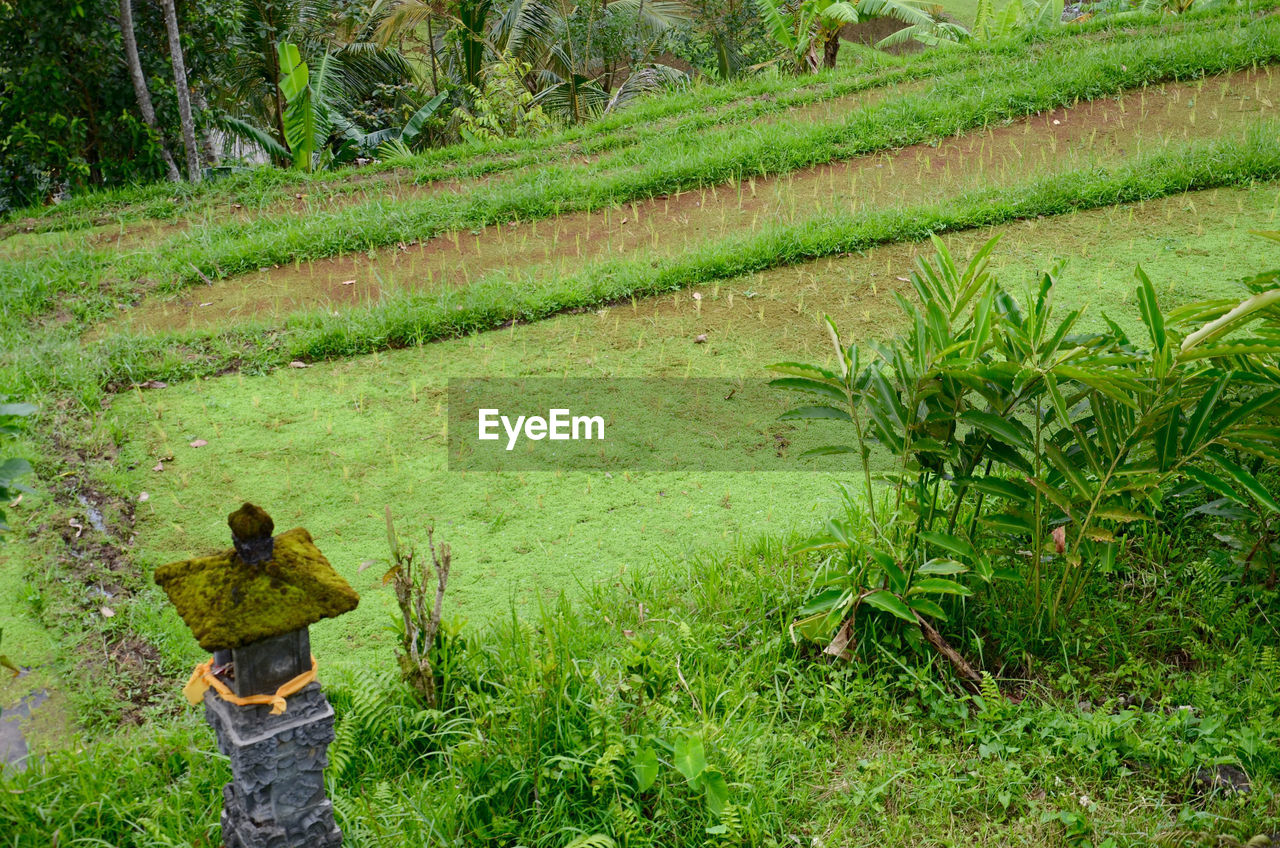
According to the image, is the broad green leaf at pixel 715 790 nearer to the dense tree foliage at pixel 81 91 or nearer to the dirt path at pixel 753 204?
the dirt path at pixel 753 204

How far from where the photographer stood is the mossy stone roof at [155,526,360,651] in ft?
7.41

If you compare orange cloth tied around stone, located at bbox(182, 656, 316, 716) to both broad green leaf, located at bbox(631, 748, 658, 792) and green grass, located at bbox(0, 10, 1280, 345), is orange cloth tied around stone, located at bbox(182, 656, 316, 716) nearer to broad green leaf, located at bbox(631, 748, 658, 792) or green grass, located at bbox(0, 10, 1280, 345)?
broad green leaf, located at bbox(631, 748, 658, 792)

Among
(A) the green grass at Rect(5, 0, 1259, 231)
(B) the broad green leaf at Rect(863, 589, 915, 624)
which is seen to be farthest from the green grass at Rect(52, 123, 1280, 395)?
(B) the broad green leaf at Rect(863, 589, 915, 624)

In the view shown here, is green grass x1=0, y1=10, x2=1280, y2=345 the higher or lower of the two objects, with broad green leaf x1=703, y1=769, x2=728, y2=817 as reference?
higher

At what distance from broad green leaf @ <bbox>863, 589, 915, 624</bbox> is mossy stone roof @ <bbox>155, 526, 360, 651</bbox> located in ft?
5.29

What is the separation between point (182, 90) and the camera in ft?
29.1

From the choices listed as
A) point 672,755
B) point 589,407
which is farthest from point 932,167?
point 672,755

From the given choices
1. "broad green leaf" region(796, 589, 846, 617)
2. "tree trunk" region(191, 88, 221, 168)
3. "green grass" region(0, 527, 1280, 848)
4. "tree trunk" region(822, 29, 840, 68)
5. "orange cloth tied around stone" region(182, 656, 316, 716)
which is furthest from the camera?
"tree trunk" region(822, 29, 840, 68)

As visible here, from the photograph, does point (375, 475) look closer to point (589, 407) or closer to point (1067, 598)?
point (589, 407)

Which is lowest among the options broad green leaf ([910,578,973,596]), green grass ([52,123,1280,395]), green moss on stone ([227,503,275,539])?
broad green leaf ([910,578,973,596])

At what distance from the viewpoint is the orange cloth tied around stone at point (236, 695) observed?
2.37 meters

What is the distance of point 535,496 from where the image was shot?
462 cm

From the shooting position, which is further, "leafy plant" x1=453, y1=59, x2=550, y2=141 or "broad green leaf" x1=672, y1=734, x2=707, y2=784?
"leafy plant" x1=453, y1=59, x2=550, y2=141

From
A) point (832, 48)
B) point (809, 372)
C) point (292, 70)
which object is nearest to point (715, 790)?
point (809, 372)
